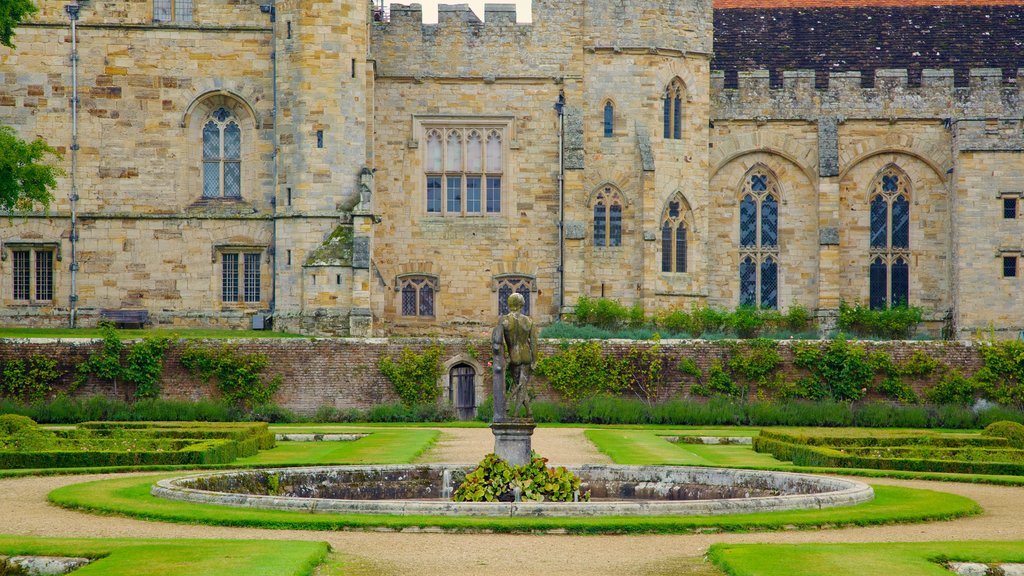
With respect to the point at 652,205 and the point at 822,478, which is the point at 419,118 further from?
the point at 822,478

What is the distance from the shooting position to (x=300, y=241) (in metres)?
45.8

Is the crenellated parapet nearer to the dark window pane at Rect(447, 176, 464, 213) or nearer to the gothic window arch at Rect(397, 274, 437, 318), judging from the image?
the dark window pane at Rect(447, 176, 464, 213)

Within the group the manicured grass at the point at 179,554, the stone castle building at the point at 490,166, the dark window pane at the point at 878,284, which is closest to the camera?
the manicured grass at the point at 179,554

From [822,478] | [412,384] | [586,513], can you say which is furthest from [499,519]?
[412,384]

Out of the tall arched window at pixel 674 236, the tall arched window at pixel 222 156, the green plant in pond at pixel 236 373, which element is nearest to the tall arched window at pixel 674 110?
the tall arched window at pixel 674 236

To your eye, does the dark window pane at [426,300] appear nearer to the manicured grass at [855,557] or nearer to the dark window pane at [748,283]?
the dark window pane at [748,283]

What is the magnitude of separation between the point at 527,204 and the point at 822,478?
2604cm

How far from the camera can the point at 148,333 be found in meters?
42.8

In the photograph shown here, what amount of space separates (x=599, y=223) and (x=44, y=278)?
651 inches

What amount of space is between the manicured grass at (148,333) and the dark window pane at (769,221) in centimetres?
1562

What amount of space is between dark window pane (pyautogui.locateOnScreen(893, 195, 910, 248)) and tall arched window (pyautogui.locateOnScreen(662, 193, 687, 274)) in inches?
282

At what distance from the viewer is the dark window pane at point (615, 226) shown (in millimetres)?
48312

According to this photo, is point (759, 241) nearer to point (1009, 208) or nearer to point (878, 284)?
point (878, 284)

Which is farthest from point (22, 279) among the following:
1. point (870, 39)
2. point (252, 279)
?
point (870, 39)
